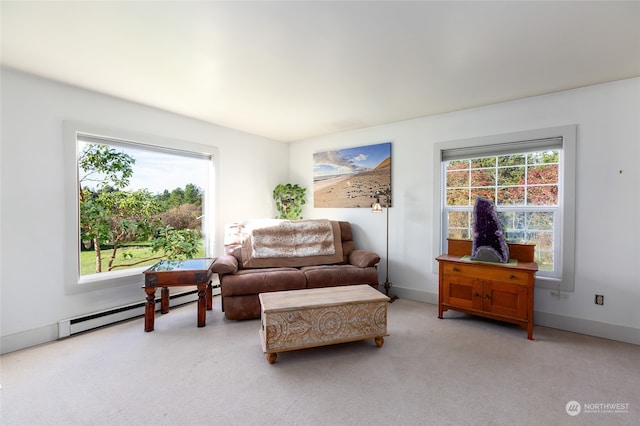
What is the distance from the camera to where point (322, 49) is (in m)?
2.13

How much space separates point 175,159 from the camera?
3732mm

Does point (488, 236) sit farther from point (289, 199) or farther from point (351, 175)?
point (289, 199)

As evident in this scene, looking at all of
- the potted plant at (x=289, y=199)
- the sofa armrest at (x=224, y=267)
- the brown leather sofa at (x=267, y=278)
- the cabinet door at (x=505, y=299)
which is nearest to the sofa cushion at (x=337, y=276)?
the brown leather sofa at (x=267, y=278)

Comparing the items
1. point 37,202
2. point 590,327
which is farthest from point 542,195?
point 37,202

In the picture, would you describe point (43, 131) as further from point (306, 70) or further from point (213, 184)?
point (306, 70)

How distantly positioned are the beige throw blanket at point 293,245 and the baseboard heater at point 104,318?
1.06 m

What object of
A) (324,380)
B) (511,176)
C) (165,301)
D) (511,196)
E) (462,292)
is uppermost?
(511,176)

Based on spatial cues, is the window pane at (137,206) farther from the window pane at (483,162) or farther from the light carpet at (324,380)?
the window pane at (483,162)

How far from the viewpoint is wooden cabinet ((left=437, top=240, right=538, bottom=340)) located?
2721mm

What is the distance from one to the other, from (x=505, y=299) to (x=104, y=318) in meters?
4.02

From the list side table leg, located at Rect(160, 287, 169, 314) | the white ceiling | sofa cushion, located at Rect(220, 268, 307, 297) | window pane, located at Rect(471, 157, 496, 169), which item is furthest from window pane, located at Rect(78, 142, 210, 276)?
window pane, located at Rect(471, 157, 496, 169)

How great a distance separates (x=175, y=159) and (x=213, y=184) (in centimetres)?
57

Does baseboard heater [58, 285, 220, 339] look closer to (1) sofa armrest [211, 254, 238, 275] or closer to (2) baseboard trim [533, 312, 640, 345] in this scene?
(1) sofa armrest [211, 254, 238, 275]

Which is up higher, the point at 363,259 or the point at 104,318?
the point at 363,259
